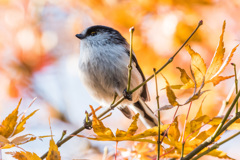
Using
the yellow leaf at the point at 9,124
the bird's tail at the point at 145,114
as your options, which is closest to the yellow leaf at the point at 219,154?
the yellow leaf at the point at 9,124

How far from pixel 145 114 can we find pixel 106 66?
589 mm

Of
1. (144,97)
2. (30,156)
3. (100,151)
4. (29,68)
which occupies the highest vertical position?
(29,68)

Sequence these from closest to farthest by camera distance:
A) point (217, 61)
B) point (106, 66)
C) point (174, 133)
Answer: point (217, 61), point (174, 133), point (106, 66)

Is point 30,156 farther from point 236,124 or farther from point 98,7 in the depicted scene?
point 98,7

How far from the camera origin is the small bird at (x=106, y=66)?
224 cm

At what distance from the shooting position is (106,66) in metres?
2.24

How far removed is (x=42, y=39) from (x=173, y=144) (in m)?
2.64

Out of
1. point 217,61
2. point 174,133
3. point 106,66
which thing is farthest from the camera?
point 106,66

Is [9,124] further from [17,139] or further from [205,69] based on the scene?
[205,69]

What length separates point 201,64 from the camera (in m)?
0.96

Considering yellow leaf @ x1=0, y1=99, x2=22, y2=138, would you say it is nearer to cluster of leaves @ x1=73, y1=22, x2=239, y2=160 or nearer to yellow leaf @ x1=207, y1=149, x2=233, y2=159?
cluster of leaves @ x1=73, y1=22, x2=239, y2=160

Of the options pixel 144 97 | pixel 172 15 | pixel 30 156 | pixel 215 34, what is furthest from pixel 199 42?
pixel 30 156

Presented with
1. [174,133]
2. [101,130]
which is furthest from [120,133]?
[174,133]

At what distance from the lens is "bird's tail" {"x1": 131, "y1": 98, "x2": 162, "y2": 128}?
2.44 m
